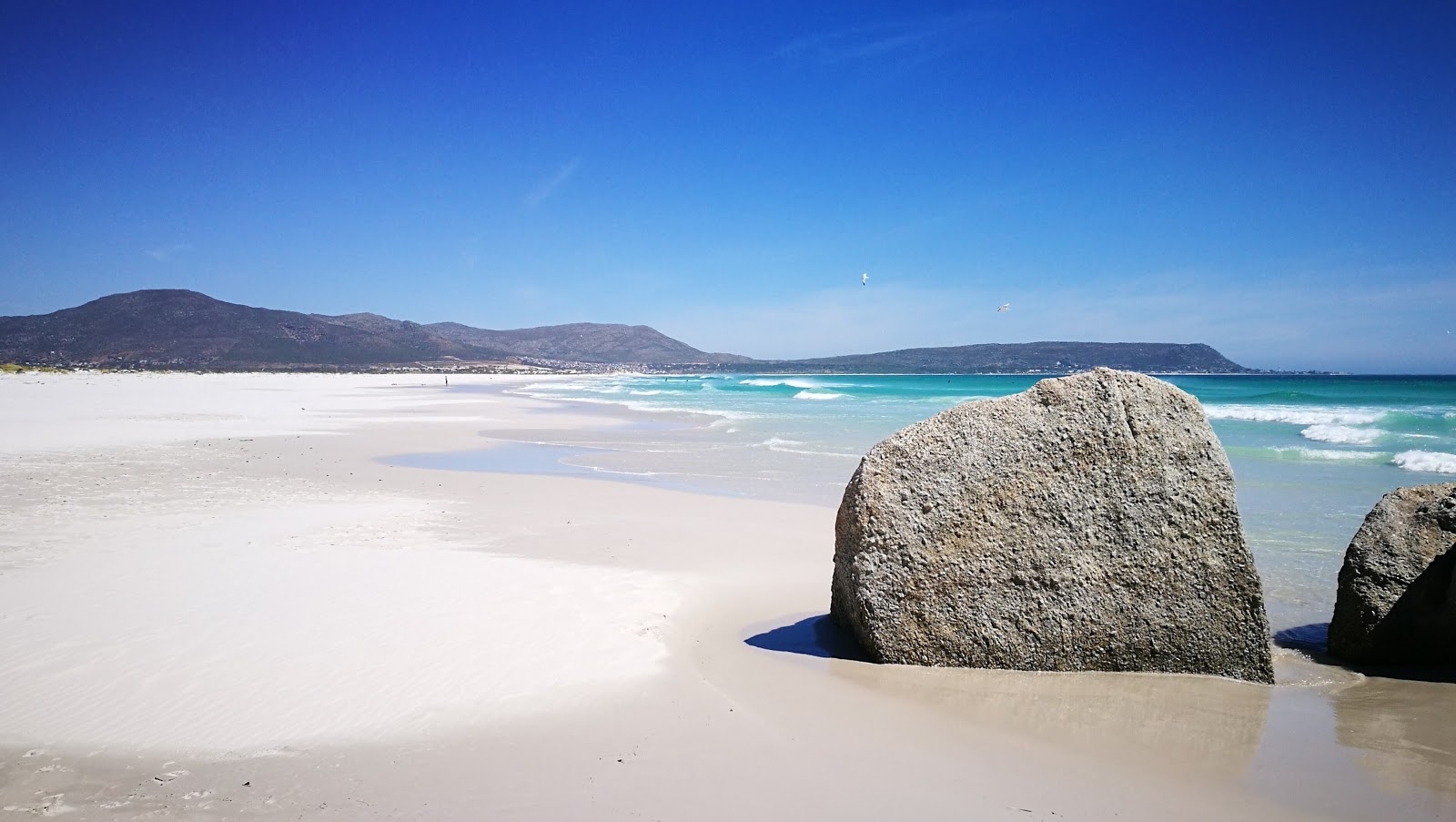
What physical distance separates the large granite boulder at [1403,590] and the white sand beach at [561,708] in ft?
1.36

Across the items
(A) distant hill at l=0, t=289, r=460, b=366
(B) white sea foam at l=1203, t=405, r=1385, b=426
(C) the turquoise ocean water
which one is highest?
(A) distant hill at l=0, t=289, r=460, b=366

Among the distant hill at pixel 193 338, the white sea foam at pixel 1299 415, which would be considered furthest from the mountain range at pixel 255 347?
the white sea foam at pixel 1299 415

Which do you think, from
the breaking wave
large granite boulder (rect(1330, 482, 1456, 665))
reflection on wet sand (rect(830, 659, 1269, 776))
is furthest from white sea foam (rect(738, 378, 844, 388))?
reflection on wet sand (rect(830, 659, 1269, 776))

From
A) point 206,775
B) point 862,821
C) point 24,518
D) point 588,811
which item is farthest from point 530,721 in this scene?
point 24,518

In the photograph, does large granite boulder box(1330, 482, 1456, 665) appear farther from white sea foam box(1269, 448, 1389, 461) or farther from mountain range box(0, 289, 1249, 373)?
mountain range box(0, 289, 1249, 373)

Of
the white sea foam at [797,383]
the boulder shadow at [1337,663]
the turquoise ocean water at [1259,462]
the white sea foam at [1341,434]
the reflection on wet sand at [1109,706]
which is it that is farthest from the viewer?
the white sea foam at [797,383]

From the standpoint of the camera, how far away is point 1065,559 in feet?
15.7

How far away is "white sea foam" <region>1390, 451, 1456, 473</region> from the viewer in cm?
1555

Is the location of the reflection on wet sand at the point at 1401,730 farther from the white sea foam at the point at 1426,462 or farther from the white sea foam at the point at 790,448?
the white sea foam at the point at 1426,462

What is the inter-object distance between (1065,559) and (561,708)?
3071 mm

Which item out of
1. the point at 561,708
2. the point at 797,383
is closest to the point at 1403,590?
the point at 561,708

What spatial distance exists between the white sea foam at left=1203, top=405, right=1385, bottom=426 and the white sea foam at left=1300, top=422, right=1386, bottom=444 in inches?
133

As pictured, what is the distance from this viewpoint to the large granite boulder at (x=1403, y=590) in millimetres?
5129

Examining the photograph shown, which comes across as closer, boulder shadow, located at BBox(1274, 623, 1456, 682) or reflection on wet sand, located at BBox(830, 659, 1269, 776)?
reflection on wet sand, located at BBox(830, 659, 1269, 776)
